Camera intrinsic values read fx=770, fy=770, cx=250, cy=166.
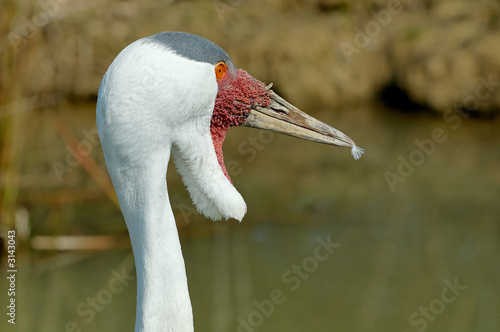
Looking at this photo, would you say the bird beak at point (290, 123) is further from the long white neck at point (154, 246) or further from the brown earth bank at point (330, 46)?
the brown earth bank at point (330, 46)

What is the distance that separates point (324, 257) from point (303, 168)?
76.3 inches

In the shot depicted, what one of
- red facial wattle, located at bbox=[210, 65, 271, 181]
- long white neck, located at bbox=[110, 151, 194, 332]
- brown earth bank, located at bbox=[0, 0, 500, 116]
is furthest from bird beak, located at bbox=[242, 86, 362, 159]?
brown earth bank, located at bbox=[0, 0, 500, 116]

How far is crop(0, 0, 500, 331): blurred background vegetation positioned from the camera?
5777 mm

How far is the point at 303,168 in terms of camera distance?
8094mm

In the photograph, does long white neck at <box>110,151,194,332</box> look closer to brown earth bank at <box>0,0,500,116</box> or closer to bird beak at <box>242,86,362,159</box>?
bird beak at <box>242,86,362,159</box>

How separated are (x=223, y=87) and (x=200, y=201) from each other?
45 cm

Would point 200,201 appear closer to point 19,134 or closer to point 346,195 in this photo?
point 19,134

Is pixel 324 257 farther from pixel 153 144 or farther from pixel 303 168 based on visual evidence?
pixel 153 144

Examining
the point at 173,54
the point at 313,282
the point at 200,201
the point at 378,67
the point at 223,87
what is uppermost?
the point at 173,54

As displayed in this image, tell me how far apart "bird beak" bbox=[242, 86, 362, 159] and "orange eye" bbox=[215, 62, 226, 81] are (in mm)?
341

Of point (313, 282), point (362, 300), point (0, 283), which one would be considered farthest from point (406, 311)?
point (0, 283)

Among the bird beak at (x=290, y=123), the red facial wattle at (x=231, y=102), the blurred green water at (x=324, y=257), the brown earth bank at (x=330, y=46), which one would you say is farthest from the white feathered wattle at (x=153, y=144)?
the brown earth bank at (x=330, y=46)

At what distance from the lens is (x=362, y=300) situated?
5734mm

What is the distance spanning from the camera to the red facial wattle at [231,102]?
2.96 meters
